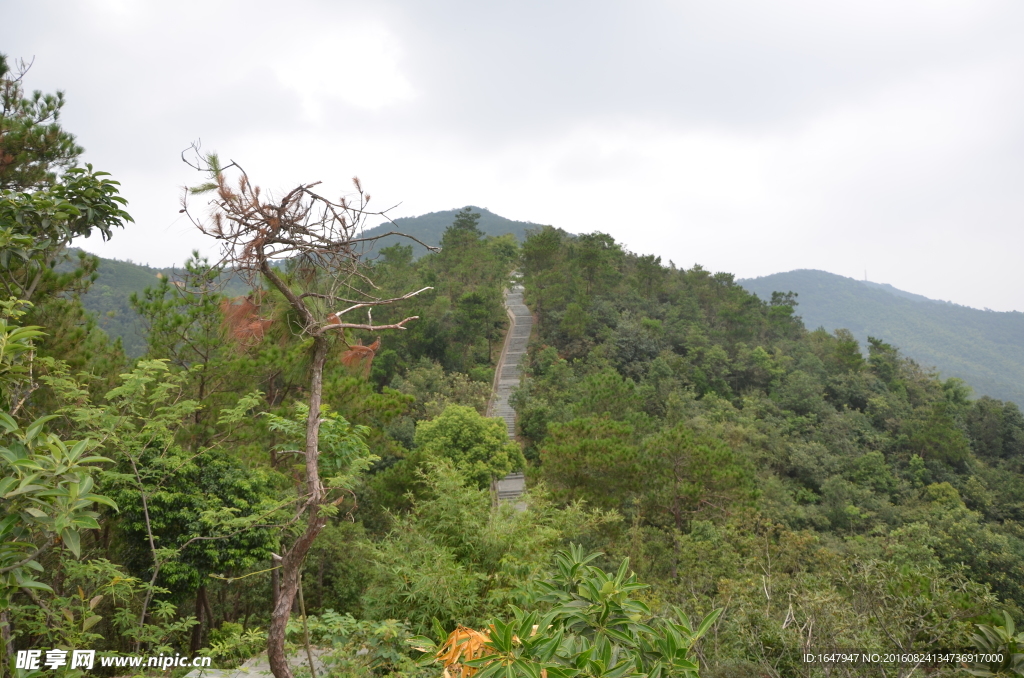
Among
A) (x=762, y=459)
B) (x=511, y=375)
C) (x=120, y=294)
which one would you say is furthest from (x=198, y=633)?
(x=120, y=294)

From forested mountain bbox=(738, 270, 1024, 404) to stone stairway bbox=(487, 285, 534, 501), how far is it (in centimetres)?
5769

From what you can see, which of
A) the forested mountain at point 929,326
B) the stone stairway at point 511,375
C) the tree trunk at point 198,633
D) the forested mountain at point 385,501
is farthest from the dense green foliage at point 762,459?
the forested mountain at point 929,326

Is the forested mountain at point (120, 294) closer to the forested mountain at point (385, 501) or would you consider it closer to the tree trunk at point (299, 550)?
the forested mountain at point (385, 501)

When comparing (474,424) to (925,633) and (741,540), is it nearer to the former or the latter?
(741,540)

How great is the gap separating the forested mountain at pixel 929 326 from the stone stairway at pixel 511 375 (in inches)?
2271

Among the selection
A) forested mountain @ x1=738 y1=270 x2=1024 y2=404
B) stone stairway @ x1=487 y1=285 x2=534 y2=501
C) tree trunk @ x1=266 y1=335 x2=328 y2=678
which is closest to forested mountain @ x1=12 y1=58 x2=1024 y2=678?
tree trunk @ x1=266 y1=335 x2=328 y2=678

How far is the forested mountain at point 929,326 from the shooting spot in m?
76.1

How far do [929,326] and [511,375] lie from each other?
364 feet

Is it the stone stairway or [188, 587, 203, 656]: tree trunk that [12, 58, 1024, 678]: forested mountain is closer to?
[188, 587, 203, 656]: tree trunk

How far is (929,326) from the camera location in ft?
324

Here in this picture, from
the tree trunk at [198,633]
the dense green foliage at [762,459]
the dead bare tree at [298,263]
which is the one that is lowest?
the tree trunk at [198,633]

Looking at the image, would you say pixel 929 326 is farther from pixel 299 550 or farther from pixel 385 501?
pixel 299 550

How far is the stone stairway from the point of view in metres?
16.0

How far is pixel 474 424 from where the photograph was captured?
12.1m
